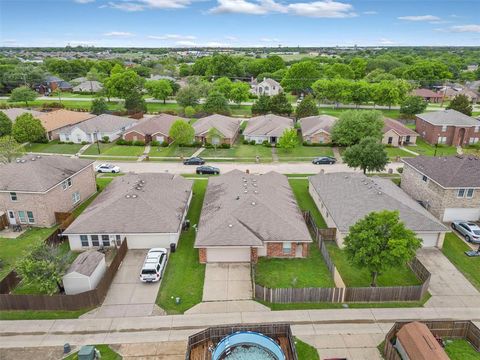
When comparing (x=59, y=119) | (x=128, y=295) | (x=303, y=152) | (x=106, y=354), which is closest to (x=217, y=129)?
(x=303, y=152)

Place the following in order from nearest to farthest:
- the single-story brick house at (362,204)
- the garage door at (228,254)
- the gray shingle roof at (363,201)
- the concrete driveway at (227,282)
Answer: the concrete driveway at (227,282)
the garage door at (228,254)
the single-story brick house at (362,204)
the gray shingle roof at (363,201)

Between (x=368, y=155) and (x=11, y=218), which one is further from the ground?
(x=368, y=155)

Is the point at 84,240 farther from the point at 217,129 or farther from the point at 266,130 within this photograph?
the point at 266,130

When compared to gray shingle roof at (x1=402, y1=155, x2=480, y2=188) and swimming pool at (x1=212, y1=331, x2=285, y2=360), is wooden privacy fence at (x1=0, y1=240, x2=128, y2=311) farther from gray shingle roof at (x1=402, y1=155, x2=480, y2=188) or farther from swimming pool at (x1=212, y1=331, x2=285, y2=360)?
gray shingle roof at (x1=402, y1=155, x2=480, y2=188)

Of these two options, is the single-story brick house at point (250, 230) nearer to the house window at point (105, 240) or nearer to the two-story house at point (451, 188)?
the house window at point (105, 240)

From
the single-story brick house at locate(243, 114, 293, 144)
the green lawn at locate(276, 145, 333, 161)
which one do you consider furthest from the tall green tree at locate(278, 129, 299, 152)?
the single-story brick house at locate(243, 114, 293, 144)

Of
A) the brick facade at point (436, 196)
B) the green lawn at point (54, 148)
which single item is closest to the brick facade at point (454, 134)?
the brick facade at point (436, 196)
